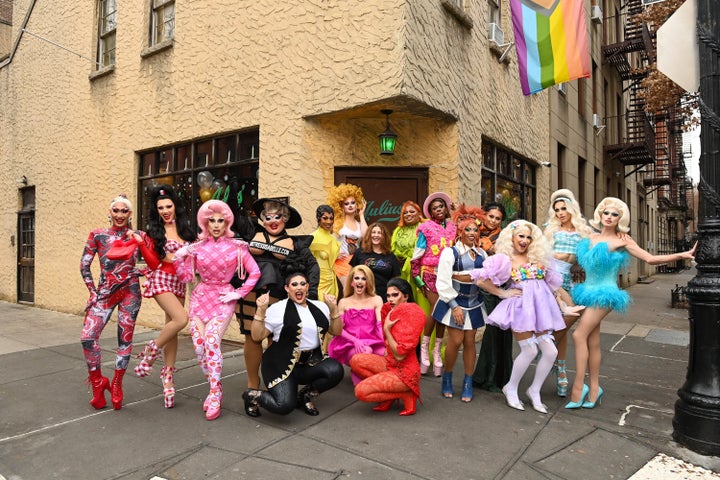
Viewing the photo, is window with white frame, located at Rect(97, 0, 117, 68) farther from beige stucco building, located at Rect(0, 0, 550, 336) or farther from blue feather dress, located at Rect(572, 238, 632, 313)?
blue feather dress, located at Rect(572, 238, 632, 313)

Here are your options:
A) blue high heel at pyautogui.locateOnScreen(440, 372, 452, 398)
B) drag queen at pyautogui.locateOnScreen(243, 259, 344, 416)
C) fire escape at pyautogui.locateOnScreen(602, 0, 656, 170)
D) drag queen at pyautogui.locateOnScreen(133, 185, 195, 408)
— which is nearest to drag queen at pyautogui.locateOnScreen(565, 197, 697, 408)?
blue high heel at pyautogui.locateOnScreen(440, 372, 452, 398)

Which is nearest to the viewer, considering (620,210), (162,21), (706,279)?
(706,279)

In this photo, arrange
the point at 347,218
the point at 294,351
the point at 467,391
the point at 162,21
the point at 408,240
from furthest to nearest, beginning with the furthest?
1. the point at 162,21
2. the point at 347,218
3. the point at 408,240
4. the point at 467,391
5. the point at 294,351

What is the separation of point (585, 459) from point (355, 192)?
3536 mm

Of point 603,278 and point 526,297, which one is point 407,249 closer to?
point 526,297

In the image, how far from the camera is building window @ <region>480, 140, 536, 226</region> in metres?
8.14

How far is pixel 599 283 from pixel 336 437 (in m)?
2.60

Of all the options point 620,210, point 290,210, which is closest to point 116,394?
point 290,210

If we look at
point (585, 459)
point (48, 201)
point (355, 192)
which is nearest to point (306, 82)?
point (355, 192)

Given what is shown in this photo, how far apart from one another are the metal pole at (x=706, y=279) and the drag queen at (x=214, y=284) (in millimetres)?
3430

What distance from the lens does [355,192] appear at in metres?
5.61

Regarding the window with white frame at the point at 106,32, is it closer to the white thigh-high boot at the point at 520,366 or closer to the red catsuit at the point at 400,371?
the red catsuit at the point at 400,371

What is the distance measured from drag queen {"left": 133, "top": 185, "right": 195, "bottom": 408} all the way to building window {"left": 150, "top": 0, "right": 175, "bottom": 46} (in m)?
5.48

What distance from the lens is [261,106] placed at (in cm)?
706
